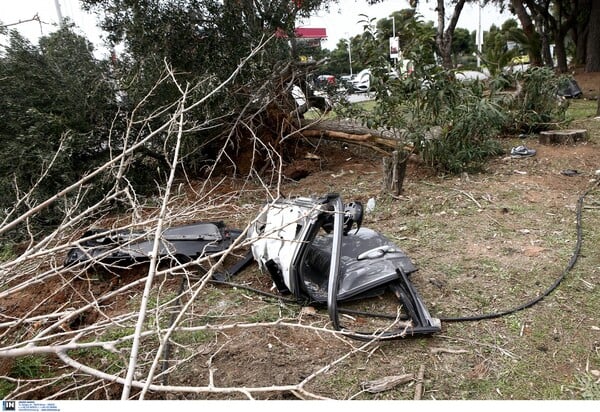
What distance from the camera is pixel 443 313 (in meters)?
2.73

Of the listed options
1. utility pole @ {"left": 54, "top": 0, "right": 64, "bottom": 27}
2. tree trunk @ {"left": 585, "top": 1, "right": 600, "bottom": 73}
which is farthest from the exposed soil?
tree trunk @ {"left": 585, "top": 1, "right": 600, "bottom": 73}

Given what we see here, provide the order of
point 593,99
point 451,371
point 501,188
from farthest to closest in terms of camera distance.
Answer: point 593,99 < point 501,188 < point 451,371

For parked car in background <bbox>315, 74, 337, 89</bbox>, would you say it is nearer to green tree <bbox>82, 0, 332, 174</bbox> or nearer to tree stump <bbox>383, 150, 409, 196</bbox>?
green tree <bbox>82, 0, 332, 174</bbox>

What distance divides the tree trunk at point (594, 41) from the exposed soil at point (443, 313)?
42.1 ft

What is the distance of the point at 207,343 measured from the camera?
259 centimetres

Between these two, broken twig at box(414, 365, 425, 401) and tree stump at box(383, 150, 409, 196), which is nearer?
broken twig at box(414, 365, 425, 401)

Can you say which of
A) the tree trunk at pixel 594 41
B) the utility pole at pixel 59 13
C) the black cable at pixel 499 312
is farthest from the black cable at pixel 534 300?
the tree trunk at pixel 594 41

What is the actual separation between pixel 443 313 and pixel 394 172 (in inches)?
92.2

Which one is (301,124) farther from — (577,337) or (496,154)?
(577,337)

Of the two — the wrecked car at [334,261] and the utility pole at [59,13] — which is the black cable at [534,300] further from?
the utility pole at [59,13]

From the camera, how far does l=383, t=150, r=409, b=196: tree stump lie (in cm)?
480

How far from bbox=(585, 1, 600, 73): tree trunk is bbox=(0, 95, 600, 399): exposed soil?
1285 centimetres
